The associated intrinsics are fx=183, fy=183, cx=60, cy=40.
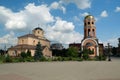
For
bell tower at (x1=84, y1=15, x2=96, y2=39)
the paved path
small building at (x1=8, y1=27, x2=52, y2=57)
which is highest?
bell tower at (x1=84, y1=15, x2=96, y2=39)

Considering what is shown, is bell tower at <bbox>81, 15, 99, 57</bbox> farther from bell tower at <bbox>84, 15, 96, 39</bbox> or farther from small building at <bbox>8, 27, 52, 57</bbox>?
small building at <bbox>8, 27, 52, 57</bbox>

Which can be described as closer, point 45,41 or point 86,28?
point 86,28

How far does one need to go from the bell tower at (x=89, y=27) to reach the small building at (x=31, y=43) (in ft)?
51.3

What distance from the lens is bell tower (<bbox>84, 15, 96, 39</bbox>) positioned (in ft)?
211

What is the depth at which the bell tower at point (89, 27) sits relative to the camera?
64312 millimetres

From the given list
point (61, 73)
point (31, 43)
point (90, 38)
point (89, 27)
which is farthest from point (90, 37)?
point (61, 73)

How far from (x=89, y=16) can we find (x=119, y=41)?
2024 inches

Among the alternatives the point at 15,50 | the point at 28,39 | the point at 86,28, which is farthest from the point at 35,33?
the point at 86,28

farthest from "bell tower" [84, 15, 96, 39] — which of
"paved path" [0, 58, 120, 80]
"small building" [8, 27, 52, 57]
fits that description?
"paved path" [0, 58, 120, 80]

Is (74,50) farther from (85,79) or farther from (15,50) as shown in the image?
(85,79)

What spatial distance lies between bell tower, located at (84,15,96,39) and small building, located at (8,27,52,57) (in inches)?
615

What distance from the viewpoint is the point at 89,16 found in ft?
214

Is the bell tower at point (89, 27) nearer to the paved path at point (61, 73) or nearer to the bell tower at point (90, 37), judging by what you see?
the bell tower at point (90, 37)

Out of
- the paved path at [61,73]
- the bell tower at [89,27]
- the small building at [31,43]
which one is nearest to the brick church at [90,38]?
the bell tower at [89,27]
